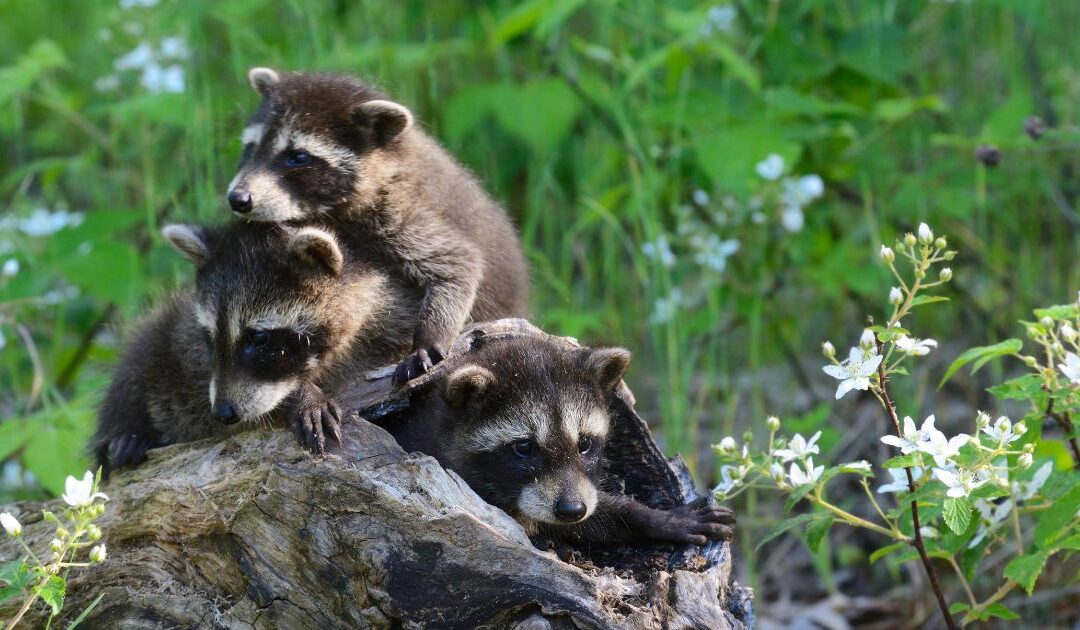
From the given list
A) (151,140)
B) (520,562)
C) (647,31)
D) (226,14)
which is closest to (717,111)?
(647,31)

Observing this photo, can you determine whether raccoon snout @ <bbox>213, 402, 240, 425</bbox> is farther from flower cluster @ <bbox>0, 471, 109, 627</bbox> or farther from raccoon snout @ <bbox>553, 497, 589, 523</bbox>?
raccoon snout @ <bbox>553, 497, 589, 523</bbox>

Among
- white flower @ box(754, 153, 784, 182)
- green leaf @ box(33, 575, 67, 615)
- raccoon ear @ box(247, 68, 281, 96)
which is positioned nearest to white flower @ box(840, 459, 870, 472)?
green leaf @ box(33, 575, 67, 615)

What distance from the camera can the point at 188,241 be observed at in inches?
201

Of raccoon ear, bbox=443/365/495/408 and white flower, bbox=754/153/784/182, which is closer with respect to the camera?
raccoon ear, bbox=443/365/495/408

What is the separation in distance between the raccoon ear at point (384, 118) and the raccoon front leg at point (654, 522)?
202 centimetres

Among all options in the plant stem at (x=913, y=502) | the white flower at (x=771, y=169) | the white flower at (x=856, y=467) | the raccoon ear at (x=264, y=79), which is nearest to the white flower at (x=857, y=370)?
the plant stem at (x=913, y=502)

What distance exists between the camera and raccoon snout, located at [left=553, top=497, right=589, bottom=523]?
14.3ft

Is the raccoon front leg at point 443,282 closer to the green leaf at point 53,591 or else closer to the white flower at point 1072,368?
the green leaf at point 53,591

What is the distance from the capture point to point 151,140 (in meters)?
7.84

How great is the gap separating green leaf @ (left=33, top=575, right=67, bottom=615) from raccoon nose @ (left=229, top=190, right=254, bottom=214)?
1806mm

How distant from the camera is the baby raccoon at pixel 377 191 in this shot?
5.35 meters

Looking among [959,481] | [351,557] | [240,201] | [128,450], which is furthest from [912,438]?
[128,450]

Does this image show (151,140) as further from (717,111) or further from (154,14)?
(717,111)

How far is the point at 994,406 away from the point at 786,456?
4036mm
